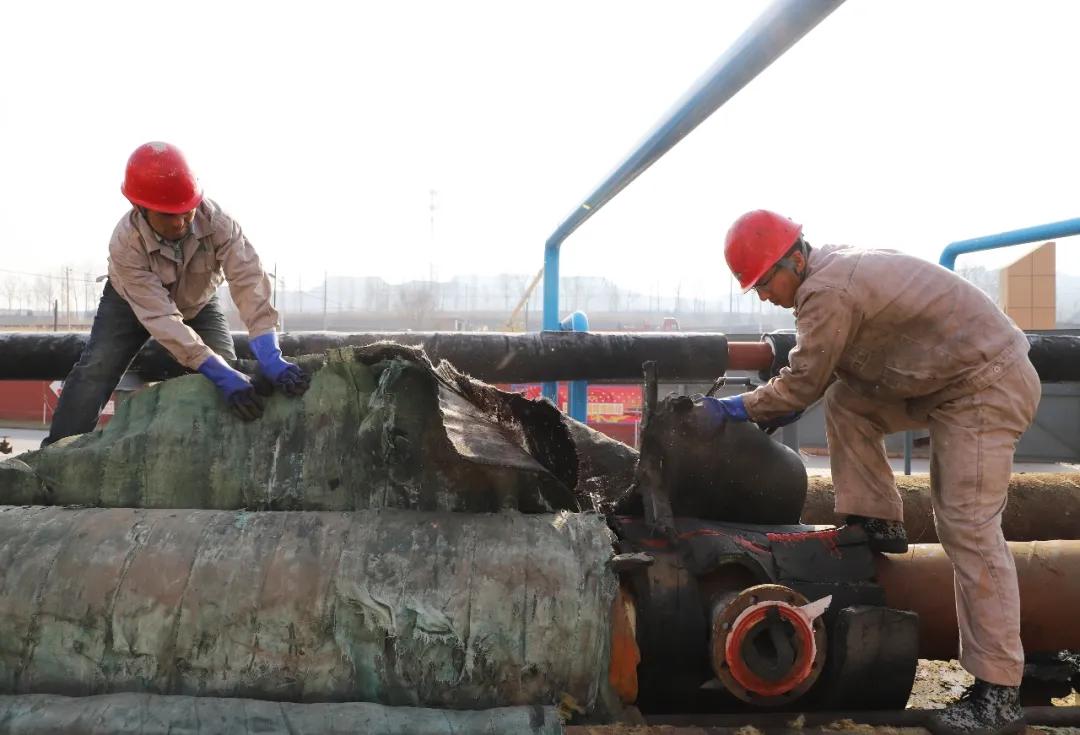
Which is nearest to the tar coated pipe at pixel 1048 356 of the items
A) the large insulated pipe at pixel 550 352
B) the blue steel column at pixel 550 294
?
the large insulated pipe at pixel 550 352

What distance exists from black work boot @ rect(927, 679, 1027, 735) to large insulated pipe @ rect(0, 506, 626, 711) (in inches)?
36.1

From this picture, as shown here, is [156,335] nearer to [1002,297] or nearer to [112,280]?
Answer: [112,280]

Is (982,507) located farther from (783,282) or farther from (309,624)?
(309,624)

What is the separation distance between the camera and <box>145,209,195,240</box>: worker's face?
2.60 meters

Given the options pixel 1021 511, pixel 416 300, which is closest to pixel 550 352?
pixel 1021 511

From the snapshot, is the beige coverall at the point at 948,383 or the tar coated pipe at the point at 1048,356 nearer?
the beige coverall at the point at 948,383

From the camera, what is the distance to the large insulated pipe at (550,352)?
3.71 metres

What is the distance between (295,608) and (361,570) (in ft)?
0.56

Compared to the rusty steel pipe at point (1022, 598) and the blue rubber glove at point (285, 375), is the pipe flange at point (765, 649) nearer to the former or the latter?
the rusty steel pipe at point (1022, 598)

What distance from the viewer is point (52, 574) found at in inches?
69.5

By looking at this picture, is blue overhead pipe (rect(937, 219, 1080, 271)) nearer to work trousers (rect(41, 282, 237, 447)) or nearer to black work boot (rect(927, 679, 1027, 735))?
black work boot (rect(927, 679, 1027, 735))

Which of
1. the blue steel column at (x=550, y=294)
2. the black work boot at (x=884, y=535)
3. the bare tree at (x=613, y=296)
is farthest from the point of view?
the bare tree at (x=613, y=296)

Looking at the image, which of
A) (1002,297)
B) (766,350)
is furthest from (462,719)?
(1002,297)

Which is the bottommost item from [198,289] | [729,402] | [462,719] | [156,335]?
[462,719]
